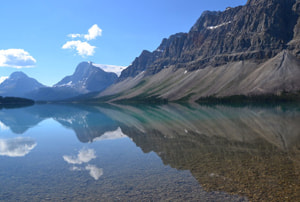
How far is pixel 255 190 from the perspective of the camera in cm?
1688

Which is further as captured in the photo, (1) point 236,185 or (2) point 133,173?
(2) point 133,173

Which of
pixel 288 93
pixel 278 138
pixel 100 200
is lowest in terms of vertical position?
pixel 100 200

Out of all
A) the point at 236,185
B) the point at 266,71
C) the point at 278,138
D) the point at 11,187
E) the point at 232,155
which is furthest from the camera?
the point at 266,71

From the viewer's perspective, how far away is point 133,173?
2327cm

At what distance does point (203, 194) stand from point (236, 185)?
3240 mm

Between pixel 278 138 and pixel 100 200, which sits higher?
pixel 278 138

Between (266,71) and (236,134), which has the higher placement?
(266,71)

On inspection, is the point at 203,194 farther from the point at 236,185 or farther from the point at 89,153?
the point at 89,153

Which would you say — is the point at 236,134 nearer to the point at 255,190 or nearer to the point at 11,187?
the point at 255,190

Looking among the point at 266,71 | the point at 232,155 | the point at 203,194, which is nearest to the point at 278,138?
the point at 232,155

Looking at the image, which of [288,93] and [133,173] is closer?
[133,173]

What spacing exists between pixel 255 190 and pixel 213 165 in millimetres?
6633

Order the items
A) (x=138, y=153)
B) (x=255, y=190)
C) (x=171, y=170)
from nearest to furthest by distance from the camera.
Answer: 1. (x=255, y=190)
2. (x=171, y=170)
3. (x=138, y=153)

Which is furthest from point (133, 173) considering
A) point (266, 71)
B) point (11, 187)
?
point (266, 71)
